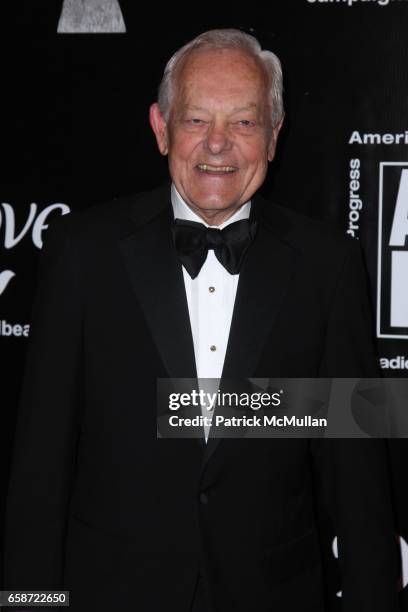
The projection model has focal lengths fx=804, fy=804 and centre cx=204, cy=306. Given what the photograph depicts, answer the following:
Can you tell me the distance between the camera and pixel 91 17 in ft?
9.18

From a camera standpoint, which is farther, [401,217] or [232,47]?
[401,217]

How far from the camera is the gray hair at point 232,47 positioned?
1.96 metres

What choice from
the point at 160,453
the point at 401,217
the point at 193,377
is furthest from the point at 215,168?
the point at 401,217

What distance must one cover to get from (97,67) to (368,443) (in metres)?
1.63

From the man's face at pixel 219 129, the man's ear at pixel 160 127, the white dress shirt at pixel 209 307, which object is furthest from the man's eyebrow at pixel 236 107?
the white dress shirt at pixel 209 307

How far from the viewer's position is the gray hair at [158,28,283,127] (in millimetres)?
1958

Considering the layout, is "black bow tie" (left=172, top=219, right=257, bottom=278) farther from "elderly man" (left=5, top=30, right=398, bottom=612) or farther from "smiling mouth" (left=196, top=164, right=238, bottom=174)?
"smiling mouth" (left=196, top=164, right=238, bottom=174)

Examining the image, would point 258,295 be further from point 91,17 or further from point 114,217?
point 91,17

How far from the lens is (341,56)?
2676 mm

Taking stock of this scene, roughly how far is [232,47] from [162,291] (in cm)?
62

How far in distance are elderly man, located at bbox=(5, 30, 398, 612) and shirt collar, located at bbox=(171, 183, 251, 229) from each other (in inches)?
0.5

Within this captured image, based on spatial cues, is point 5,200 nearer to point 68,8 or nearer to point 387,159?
point 68,8

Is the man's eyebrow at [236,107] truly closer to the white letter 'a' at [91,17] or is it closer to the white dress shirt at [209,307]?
the white dress shirt at [209,307]

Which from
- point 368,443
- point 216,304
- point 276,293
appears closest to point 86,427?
point 216,304
